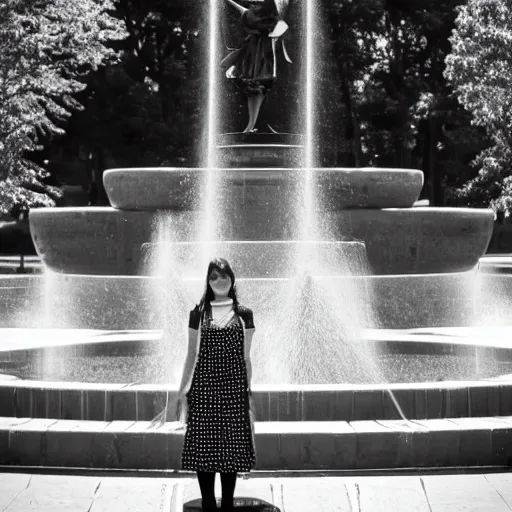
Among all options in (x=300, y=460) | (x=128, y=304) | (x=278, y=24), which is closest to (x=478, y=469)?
(x=300, y=460)

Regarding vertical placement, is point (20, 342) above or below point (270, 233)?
below

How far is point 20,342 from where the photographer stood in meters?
11.4

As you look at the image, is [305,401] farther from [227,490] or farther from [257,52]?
[257,52]

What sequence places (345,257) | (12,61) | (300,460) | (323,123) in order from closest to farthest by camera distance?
(300,460) < (345,257) < (12,61) < (323,123)

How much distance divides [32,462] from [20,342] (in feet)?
16.4

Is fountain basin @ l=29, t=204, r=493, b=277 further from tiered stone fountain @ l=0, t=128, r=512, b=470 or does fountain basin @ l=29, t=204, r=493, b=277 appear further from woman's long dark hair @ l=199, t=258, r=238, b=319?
woman's long dark hair @ l=199, t=258, r=238, b=319

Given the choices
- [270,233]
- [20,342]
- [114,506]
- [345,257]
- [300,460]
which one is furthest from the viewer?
[270,233]

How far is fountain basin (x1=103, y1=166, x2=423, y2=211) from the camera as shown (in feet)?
43.7

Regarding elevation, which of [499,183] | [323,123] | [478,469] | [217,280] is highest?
[323,123]

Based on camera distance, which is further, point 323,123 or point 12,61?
point 323,123

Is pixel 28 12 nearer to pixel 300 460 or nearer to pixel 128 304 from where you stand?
pixel 128 304

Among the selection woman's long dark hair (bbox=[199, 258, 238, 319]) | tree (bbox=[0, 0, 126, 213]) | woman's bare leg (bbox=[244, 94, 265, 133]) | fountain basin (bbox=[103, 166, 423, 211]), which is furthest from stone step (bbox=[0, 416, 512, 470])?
tree (bbox=[0, 0, 126, 213])

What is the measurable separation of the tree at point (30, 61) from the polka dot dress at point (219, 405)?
22.7m

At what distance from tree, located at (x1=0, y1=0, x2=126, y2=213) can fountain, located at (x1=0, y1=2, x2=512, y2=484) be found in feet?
40.5
